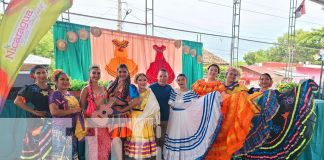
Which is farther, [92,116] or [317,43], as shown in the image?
[317,43]

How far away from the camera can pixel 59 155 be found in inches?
119

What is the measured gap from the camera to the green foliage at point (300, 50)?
30603mm

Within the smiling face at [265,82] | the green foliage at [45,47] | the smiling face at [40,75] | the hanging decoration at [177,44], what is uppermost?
the green foliage at [45,47]

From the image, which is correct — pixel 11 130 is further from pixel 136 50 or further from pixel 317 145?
pixel 136 50

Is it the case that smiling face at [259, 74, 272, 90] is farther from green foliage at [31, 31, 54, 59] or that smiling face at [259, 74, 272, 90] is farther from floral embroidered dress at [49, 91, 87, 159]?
green foliage at [31, 31, 54, 59]

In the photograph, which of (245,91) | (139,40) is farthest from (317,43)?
(245,91)

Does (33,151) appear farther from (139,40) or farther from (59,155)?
(139,40)

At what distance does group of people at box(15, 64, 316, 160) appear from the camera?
306 cm

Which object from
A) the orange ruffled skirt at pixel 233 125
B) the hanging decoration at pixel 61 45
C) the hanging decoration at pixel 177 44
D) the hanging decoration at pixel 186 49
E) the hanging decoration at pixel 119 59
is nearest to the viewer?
the orange ruffled skirt at pixel 233 125

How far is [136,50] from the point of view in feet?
26.9

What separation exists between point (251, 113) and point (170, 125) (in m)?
0.92

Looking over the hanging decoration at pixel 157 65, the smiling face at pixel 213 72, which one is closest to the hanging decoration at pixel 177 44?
the hanging decoration at pixel 157 65

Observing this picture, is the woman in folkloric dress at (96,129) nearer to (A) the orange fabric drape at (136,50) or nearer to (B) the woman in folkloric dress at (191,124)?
(B) the woman in folkloric dress at (191,124)

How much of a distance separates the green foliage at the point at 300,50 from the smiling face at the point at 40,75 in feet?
71.6
